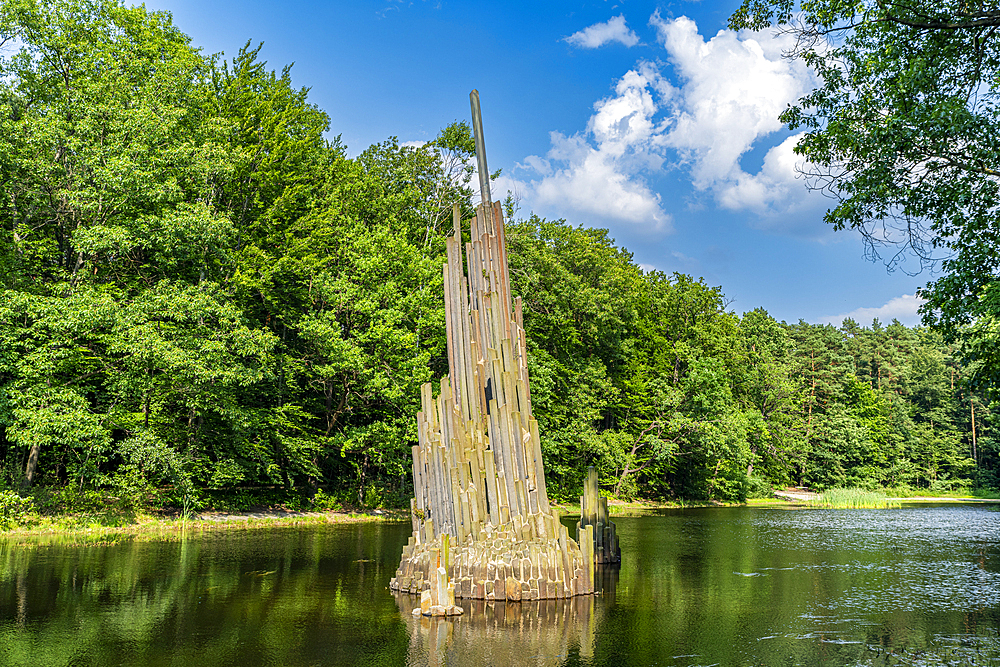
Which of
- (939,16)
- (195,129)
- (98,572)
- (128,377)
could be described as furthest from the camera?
(195,129)

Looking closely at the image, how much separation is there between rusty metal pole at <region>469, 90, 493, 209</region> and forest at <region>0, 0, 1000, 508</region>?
11029 mm

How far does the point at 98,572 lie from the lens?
1380 centimetres

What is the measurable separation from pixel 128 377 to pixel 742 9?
20.0m

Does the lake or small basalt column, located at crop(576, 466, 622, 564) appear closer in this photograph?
the lake

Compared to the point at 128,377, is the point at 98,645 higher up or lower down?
lower down

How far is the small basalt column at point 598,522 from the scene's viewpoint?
16.6m

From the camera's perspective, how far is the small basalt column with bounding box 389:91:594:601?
11891 mm

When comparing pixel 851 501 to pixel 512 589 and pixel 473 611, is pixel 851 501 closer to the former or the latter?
pixel 512 589

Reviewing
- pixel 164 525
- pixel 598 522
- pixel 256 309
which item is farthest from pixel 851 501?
pixel 164 525

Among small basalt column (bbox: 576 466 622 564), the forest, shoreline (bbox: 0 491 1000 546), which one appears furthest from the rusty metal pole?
shoreline (bbox: 0 491 1000 546)

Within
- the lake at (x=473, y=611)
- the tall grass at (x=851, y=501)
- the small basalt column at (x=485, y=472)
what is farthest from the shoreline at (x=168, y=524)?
the tall grass at (x=851, y=501)

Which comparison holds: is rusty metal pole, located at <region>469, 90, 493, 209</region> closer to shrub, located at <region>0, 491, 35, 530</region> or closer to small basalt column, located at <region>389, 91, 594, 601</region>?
small basalt column, located at <region>389, 91, 594, 601</region>

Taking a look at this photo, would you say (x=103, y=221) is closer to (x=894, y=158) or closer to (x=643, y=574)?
(x=643, y=574)

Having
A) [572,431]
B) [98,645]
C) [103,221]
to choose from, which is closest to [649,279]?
[572,431]
